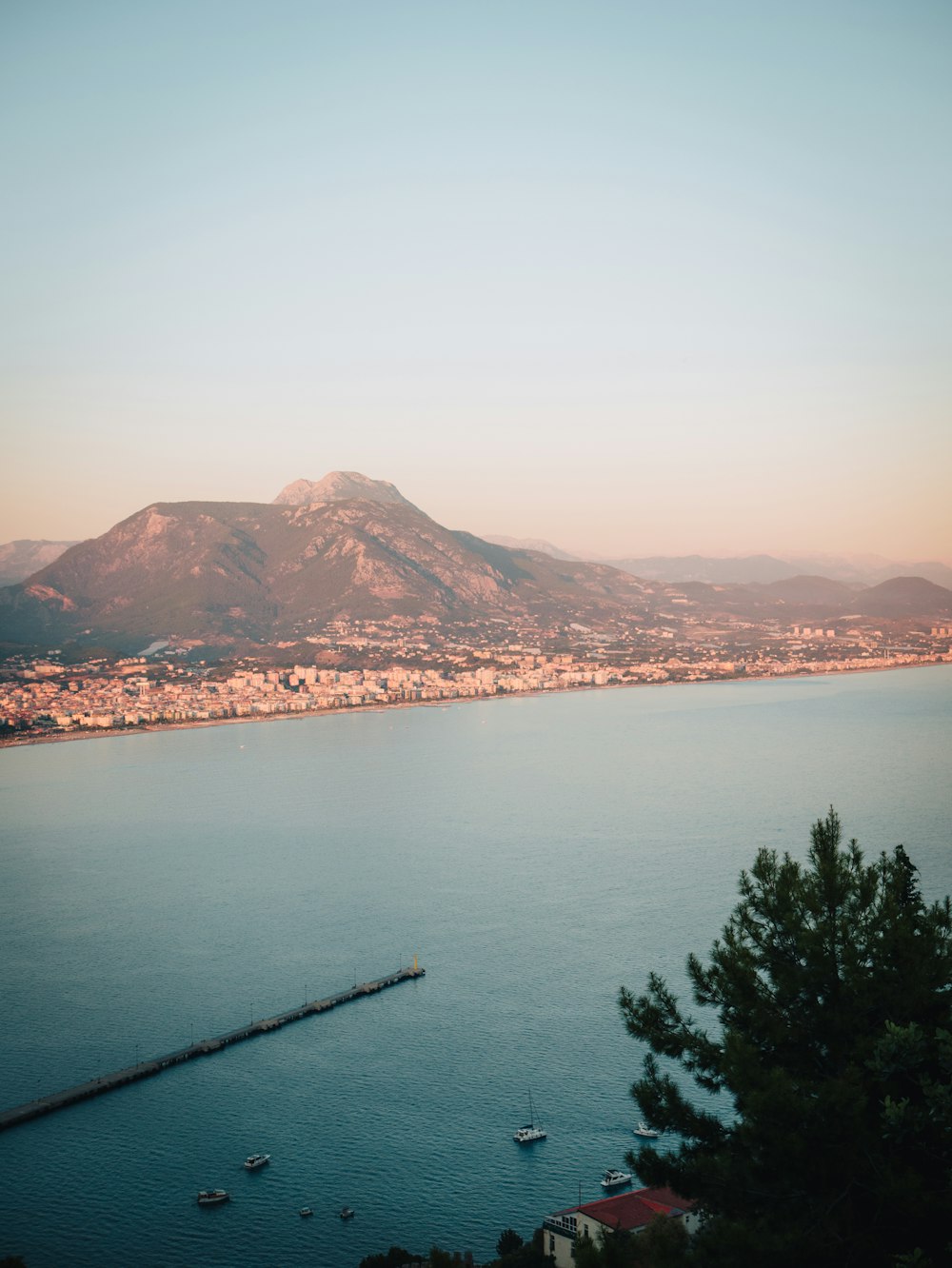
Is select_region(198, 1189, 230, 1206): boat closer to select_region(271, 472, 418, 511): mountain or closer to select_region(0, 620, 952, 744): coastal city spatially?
select_region(0, 620, 952, 744): coastal city

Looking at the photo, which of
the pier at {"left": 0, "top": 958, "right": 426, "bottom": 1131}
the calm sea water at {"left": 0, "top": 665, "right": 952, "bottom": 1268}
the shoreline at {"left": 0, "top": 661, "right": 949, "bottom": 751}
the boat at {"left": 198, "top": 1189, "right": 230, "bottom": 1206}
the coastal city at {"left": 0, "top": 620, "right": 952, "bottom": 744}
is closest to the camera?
the boat at {"left": 198, "top": 1189, "right": 230, "bottom": 1206}

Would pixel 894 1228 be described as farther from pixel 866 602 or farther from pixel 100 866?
pixel 866 602

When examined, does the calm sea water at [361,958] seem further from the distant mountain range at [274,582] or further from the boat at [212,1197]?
the distant mountain range at [274,582]

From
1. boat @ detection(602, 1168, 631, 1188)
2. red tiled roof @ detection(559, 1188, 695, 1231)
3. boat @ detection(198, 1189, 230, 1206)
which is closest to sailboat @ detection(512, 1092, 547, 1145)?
boat @ detection(602, 1168, 631, 1188)

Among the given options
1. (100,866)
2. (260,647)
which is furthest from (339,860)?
(260,647)

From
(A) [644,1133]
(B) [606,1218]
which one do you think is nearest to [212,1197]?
(B) [606,1218]

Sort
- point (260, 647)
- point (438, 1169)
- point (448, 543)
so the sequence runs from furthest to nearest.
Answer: point (448, 543), point (260, 647), point (438, 1169)

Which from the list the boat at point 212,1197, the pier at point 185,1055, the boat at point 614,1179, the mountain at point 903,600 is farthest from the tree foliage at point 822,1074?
the mountain at point 903,600
